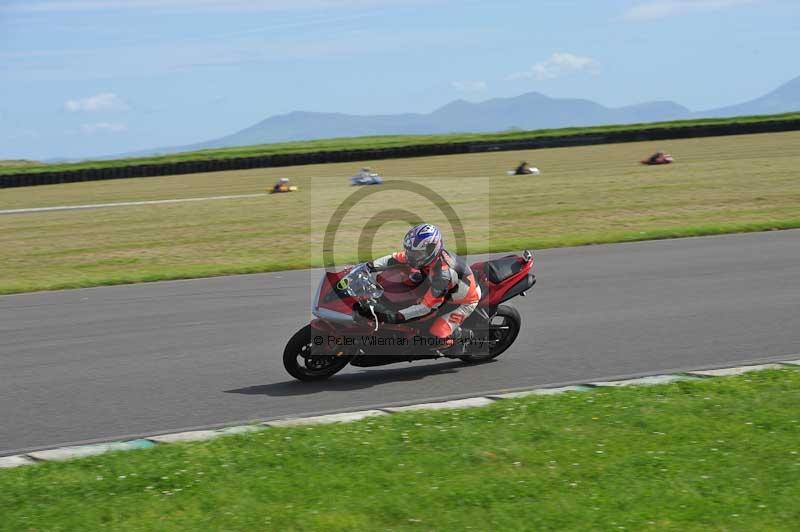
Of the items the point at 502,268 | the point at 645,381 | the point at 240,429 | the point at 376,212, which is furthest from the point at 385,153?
the point at 240,429

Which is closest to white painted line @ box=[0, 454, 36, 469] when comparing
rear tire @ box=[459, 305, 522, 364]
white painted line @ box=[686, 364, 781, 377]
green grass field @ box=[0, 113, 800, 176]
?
rear tire @ box=[459, 305, 522, 364]

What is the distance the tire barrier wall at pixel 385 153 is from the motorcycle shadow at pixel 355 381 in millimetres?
37733

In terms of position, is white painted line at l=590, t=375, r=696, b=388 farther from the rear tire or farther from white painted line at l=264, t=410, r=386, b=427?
white painted line at l=264, t=410, r=386, b=427

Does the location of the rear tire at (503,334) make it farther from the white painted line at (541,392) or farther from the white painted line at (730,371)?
the white painted line at (730,371)

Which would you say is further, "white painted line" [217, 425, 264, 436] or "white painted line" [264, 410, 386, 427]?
"white painted line" [264, 410, 386, 427]

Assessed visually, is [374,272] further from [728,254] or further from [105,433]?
[728,254]

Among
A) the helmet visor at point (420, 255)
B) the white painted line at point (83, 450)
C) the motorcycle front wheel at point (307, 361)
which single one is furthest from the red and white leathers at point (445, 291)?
the white painted line at point (83, 450)

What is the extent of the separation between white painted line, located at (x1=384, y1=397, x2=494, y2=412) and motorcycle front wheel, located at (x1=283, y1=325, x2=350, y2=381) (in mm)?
1273

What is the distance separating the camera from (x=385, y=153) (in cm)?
4725

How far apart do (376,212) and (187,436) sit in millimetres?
19411

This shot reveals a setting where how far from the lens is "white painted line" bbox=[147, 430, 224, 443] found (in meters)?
7.03

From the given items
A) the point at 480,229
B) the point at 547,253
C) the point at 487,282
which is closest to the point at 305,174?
the point at 480,229

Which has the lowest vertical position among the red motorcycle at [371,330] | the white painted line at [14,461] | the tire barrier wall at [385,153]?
the white painted line at [14,461]

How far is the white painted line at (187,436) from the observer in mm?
7027
